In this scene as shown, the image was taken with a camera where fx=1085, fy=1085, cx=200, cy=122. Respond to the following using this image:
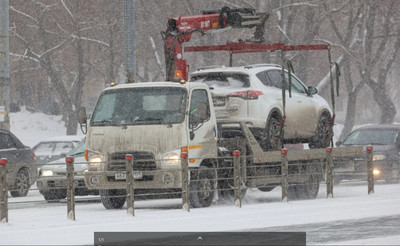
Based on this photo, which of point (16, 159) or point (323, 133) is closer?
point (323, 133)

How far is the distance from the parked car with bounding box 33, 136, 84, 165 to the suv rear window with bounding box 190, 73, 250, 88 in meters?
14.4

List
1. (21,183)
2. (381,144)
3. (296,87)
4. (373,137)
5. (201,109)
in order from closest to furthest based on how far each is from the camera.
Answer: (201,109), (296,87), (21,183), (381,144), (373,137)

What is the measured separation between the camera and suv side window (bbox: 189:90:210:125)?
69.4 ft

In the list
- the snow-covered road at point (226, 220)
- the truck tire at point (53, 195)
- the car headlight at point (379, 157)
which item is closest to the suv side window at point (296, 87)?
the snow-covered road at point (226, 220)

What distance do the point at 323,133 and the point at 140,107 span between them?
5.49 meters

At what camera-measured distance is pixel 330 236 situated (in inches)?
597

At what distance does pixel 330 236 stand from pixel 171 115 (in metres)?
6.51

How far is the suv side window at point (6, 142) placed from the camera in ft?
95.5

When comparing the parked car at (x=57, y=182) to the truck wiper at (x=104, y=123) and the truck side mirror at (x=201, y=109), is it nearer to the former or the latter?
the truck wiper at (x=104, y=123)

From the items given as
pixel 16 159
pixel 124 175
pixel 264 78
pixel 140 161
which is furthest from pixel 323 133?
pixel 16 159

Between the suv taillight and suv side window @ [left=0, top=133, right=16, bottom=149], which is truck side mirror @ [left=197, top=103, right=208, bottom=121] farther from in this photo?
suv side window @ [left=0, top=133, right=16, bottom=149]

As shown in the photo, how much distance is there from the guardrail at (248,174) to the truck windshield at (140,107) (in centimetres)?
94

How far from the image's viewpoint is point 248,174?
2273cm

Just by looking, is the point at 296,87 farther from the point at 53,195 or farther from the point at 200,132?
the point at 53,195
